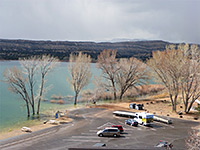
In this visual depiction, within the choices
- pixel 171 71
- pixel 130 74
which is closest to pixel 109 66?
pixel 130 74

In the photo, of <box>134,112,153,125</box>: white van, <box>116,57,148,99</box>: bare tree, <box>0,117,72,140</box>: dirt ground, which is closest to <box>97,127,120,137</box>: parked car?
<box>134,112,153,125</box>: white van

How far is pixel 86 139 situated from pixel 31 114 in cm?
2312

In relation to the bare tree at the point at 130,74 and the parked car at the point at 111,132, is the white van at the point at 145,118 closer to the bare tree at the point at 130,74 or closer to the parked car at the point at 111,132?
the parked car at the point at 111,132

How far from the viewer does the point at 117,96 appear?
216 feet

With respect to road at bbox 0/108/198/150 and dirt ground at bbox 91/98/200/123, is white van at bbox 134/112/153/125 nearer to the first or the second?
road at bbox 0/108/198/150

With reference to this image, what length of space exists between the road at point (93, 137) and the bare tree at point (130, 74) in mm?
26477

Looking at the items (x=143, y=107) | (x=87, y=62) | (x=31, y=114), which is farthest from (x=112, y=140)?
(x=87, y=62)

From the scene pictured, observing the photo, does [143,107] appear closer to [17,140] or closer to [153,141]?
[153,141]

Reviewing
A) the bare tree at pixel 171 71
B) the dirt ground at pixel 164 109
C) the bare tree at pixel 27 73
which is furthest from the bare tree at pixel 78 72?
the bare tree at pixel 171 71

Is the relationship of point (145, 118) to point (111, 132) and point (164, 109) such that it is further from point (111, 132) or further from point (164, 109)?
point (164, 109)

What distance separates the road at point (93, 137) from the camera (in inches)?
952

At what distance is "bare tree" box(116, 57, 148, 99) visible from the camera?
2419 inches

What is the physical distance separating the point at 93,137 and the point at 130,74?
37701 mm

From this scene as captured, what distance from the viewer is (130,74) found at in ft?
206
